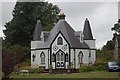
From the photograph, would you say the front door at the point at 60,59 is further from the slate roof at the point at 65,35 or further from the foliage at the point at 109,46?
the foliage at the point at 109,46

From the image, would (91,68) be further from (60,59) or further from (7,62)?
(7,62)

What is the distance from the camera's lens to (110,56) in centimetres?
6366

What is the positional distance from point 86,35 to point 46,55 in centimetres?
772

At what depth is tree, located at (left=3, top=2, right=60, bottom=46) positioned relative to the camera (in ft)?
243

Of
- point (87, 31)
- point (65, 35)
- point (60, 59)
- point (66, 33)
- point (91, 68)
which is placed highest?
point (87, 31)

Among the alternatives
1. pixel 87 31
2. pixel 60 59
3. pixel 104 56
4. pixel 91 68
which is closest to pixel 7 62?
pixel 91 68

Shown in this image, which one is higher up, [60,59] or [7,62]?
[60,59]

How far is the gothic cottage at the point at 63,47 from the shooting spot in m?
56.4

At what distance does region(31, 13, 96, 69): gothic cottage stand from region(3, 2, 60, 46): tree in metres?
13.1

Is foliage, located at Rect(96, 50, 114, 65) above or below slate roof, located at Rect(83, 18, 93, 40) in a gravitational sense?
below

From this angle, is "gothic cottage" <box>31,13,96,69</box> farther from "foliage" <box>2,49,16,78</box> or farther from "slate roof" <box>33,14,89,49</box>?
"foliage" <box>2,49,16,78</box>

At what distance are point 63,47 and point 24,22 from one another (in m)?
19.8

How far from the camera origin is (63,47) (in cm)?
5650

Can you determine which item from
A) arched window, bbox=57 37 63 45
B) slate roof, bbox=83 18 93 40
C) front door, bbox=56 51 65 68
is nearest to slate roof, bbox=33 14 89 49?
arched window, bbox=57 37 63 45
